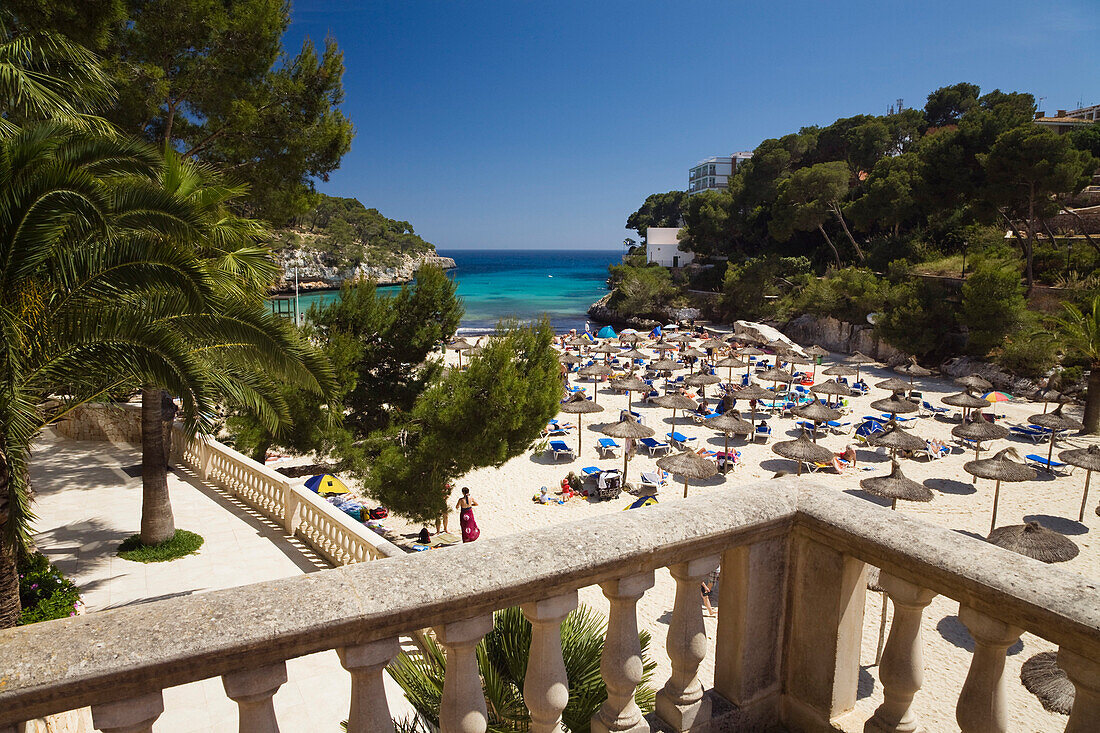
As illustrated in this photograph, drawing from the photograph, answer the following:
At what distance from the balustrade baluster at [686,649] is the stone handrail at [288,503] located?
156 inches

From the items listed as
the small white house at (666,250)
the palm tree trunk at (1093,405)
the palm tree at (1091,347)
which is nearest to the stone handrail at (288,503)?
→ the palm tree at (1091,347)

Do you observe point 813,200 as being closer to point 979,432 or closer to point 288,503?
point 979,432

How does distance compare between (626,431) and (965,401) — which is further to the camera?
(965,401)

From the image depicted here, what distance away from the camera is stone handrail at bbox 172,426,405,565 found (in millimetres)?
7039

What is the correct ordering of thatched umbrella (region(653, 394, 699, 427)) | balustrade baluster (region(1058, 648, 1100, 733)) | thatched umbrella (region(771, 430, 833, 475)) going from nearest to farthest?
balustrade baluster (region(1058, 648, 1100, 733)) → thatched umbrella (region(771, 430, 833, 475)) → thatched umbrella (region(653, 394, 699, 427))

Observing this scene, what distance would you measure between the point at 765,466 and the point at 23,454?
17.4 metres

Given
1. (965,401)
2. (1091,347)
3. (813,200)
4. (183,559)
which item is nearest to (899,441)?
(965,401)

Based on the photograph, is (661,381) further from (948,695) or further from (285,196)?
(948,695)

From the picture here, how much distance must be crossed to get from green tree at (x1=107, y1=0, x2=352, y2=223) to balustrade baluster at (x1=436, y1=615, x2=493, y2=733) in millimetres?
12277

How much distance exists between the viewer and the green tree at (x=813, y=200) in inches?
1794

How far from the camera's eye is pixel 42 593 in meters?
6.02

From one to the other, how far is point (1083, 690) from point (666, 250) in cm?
6982

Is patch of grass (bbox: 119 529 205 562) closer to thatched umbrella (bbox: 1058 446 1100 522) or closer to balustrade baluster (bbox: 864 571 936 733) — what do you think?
balustrade baluster (bbox: 864 571 936 733)

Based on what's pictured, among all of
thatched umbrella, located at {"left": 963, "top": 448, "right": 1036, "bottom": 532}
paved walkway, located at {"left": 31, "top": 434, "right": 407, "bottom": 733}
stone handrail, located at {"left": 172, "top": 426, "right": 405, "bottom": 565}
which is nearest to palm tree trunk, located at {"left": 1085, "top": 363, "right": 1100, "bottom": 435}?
thatched umbrella, located at {"left": 963, "top": 448, "right": 1036, "bottom": 532}
